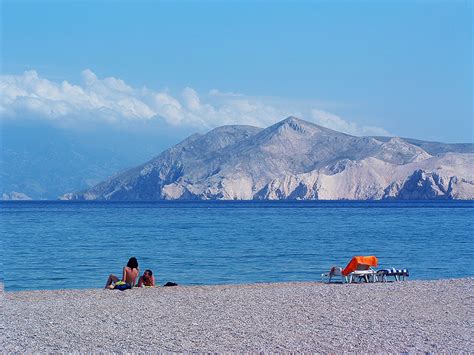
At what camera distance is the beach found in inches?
415

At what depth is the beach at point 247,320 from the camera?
10.5 metres

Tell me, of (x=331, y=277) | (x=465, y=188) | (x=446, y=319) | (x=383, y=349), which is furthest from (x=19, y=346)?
(x=465, y=188)

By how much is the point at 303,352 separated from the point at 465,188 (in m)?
170

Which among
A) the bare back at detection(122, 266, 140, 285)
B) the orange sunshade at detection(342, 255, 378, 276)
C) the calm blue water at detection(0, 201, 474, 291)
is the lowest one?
the calm blue water at detection(0, 201, 474, 291)

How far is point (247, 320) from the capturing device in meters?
12.5

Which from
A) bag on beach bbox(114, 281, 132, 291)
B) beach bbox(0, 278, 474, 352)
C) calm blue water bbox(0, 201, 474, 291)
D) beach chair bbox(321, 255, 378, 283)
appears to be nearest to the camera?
beach bbox(0, 278, 474, 352)

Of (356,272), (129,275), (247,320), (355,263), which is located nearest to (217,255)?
(355,263)

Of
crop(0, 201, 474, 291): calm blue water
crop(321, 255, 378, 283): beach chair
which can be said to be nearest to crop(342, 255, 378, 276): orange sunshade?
crop(321, 255, 378, 283): beach chair

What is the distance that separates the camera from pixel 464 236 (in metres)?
44.7

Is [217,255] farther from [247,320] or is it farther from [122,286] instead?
[247,320]

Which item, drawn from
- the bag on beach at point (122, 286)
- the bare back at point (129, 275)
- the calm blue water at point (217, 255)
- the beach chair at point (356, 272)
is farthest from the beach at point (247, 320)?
the calm blue water at point (217, 255)

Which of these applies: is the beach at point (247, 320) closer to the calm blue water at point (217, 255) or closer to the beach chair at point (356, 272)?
the beach chair at point (356, 272)

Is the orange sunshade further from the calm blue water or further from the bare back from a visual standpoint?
the bare back

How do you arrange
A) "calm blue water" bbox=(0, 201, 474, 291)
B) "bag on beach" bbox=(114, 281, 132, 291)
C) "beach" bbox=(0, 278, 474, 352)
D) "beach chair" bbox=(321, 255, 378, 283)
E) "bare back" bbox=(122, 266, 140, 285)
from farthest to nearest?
"calm blue water" bbox=(0, 201, 474, 291)
"beach chair" bbox=(321, 255, 378, 283)
"bare back" bbox=(122, 266, 140, 285)
"bag on beach" bbox=(114, 281, 132, 291)
"beach" bbox=(0, 278, 474, 352)
